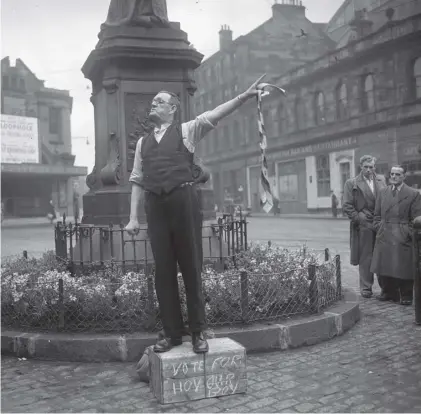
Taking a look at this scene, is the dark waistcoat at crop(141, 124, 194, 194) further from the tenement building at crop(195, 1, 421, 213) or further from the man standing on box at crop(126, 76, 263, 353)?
the tenement building at crop(195, 1, 421, 213)

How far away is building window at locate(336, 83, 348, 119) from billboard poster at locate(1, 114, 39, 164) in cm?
2185

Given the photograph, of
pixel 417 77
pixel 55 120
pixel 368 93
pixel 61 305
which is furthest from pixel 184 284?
pixel 55 120

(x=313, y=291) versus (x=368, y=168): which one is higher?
(x=368, y=168)

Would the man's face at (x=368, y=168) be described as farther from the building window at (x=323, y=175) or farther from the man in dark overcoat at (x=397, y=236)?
the building window at (x=323, y=175)

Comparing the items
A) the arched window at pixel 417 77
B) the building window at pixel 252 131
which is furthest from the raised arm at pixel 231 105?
the building window at pixel 252 131

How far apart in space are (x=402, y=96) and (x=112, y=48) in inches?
809

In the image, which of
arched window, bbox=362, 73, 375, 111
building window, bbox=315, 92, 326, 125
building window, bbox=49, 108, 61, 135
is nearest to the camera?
arched window, bbox=362, 73, 375, 111

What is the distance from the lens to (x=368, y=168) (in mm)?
8227

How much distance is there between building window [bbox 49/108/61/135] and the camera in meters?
53.7

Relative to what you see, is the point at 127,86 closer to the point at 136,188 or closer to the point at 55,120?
the point at 136,188

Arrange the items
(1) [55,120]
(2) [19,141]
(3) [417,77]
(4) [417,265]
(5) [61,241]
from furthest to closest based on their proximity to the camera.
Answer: (1) [55,120]
(2) [19,141]
(3) [417,77]
(5) [61,241]
(4) [417,265]

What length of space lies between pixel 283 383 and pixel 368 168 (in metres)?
4.72

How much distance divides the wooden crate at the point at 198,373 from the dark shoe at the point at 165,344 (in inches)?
1.9

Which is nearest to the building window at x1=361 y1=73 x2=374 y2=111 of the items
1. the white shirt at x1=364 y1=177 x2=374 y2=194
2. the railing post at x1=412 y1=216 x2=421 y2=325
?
the white shirt at x1=364 y1=177 x2=374 y2=194
